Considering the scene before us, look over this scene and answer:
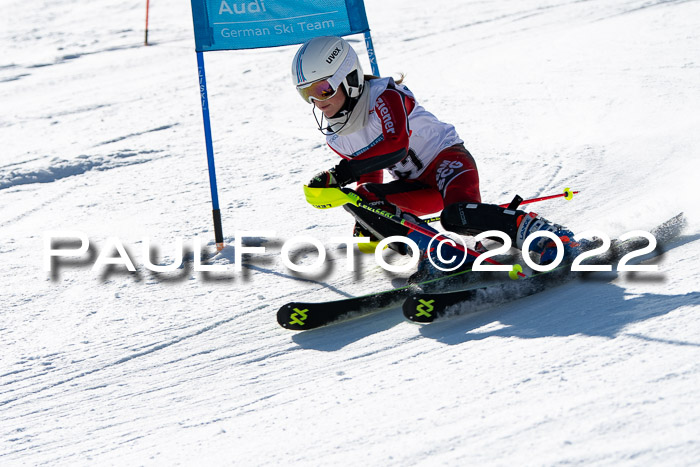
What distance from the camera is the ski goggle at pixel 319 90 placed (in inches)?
170

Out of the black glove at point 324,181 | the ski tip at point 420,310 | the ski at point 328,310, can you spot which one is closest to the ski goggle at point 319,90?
the black glove at point 324,181

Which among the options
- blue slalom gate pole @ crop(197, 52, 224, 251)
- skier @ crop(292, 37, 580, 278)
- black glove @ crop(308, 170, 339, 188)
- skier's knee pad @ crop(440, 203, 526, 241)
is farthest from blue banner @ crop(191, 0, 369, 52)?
skier's knee pad @ crop(440, 203, 526, 241)

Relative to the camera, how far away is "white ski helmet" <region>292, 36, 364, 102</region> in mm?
4270

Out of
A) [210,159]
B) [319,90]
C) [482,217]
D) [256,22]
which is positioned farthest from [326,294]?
[256,22]

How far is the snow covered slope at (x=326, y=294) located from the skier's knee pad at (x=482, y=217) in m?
0.53

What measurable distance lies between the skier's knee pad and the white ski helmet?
0.96 metres

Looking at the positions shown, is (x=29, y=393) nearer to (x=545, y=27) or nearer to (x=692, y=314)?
(x=692, y=314)

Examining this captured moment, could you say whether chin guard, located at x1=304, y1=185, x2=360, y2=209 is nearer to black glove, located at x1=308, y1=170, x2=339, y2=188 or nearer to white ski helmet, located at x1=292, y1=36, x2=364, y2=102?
black glove, located at x1=308, y1=170, x2=339, y2=188

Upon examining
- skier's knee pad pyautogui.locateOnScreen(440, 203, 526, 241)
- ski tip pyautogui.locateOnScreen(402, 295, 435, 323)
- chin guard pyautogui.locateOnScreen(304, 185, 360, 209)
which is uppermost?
chin guard pyautogui.locateOnScreen(304, 185, 360, 209)

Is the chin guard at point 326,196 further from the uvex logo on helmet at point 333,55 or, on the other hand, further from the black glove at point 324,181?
the uvex logo on helmet at point 333,55

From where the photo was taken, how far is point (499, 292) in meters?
3.92

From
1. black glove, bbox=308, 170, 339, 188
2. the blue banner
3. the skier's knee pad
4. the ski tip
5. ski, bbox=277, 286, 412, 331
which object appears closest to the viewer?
the ski tip

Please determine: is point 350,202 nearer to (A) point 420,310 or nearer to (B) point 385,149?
(B) point 385,149

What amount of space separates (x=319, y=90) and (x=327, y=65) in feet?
0.54
